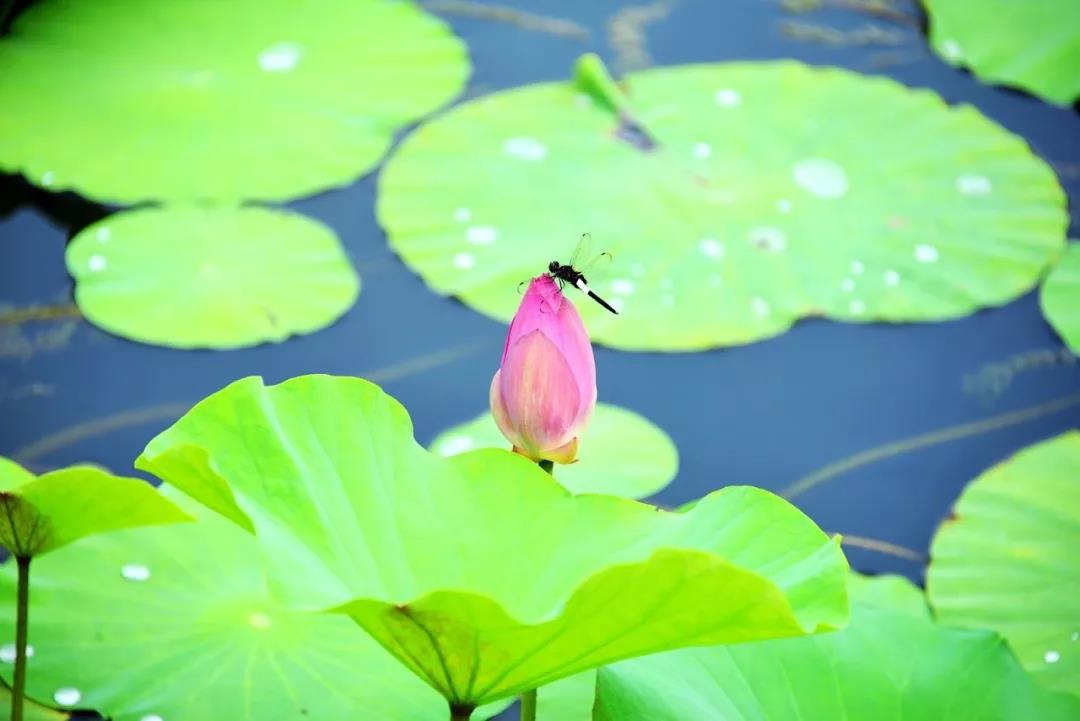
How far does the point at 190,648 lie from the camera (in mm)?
Answer: 1188

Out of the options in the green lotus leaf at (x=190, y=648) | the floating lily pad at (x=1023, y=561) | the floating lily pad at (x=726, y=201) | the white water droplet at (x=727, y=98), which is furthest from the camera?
the white water droplet at (x=727, y=98)

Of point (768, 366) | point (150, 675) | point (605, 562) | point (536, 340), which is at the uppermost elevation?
point (536, 340)

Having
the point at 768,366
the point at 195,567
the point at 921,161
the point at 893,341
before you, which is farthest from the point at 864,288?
the point at 195,567

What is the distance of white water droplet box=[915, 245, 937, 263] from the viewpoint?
77.0 inches

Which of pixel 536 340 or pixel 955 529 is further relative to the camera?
pixel 955 529

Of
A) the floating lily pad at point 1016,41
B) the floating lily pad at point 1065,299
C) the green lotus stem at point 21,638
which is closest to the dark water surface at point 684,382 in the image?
the floating lily pad at point 1065,299

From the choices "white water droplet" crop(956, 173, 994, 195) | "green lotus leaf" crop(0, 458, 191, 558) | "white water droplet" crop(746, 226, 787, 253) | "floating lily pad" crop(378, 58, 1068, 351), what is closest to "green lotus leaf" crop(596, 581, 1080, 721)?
"green lotus leaf" crop(0, 458, 191, 558)

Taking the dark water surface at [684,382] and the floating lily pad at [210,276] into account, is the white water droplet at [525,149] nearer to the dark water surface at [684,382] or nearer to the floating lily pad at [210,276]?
the dark water surface at [684,382]

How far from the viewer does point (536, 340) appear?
911 millimetres

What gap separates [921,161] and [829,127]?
0.16 metres

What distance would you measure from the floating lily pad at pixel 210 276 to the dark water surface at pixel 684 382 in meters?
0.03

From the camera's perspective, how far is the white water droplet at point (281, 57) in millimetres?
2271

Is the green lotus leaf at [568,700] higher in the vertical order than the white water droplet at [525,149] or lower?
higher

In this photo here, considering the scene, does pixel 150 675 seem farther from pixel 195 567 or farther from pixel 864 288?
pixel 864 288
